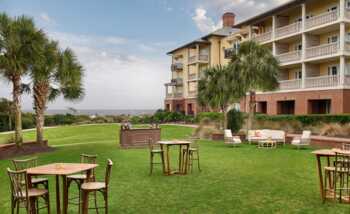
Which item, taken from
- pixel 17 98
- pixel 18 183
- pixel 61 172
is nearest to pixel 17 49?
pixel 17 98

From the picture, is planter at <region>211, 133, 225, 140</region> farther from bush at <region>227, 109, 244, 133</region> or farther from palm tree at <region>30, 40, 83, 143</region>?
palm tree at <region>30, 40, 83, 143</region>

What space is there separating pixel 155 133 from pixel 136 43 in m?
16.3

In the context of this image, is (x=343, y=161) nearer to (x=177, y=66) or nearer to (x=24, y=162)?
(x=24, y=162)

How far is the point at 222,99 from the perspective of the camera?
2097 centimetres

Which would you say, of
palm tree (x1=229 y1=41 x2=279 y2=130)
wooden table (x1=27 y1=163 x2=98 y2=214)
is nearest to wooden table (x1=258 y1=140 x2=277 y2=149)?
palm tree (x1=229 y1=41 x2=279 y2=130)

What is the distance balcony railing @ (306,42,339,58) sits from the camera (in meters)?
23.8

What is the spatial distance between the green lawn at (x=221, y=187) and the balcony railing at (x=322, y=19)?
1465 cm

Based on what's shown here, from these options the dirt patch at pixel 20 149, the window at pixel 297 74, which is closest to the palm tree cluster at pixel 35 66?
the dirt patch at pixel 20 149

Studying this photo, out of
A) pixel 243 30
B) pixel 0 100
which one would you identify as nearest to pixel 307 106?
pixel 243 30

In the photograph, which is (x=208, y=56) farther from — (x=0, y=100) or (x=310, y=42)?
(x=0, y=100)

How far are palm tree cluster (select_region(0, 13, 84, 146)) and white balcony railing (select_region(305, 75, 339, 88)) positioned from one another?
17.5 m

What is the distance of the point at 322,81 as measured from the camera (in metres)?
24.4

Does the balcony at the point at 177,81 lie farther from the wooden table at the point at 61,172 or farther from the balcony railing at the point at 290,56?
the wooden table at the point at 61,172

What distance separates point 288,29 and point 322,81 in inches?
251
